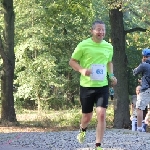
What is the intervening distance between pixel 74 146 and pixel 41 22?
1957 centimetres

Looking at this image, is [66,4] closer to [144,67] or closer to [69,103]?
[144,67]

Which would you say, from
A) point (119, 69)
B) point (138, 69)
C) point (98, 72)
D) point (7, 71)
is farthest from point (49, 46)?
point (98, 72)

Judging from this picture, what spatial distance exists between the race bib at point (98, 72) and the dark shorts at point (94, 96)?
212mm

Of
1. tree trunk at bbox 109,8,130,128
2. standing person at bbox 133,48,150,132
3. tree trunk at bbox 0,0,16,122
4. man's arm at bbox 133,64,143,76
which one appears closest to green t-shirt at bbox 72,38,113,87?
man's arm at bbox 133,64,143,76

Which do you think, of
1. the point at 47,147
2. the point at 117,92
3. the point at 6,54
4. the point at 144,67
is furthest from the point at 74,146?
the point at 6,54

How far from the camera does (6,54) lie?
14367 millimetres

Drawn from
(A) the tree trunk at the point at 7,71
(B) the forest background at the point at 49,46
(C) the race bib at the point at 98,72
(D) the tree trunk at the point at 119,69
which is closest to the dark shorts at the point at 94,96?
(C) the race bib at the point at 98,72

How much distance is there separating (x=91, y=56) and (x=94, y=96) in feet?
2.16

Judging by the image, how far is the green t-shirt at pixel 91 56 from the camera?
609cm

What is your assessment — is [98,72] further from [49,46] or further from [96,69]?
[49,46]

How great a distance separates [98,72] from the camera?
5980 mm

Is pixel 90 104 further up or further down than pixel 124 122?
further up

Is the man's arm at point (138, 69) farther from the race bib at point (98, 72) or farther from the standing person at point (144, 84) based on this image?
the race bib at point (98, 72)

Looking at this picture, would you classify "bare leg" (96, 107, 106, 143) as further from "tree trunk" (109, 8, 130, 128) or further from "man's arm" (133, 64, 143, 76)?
"tree trunk" (109, 8, 130, 128)
